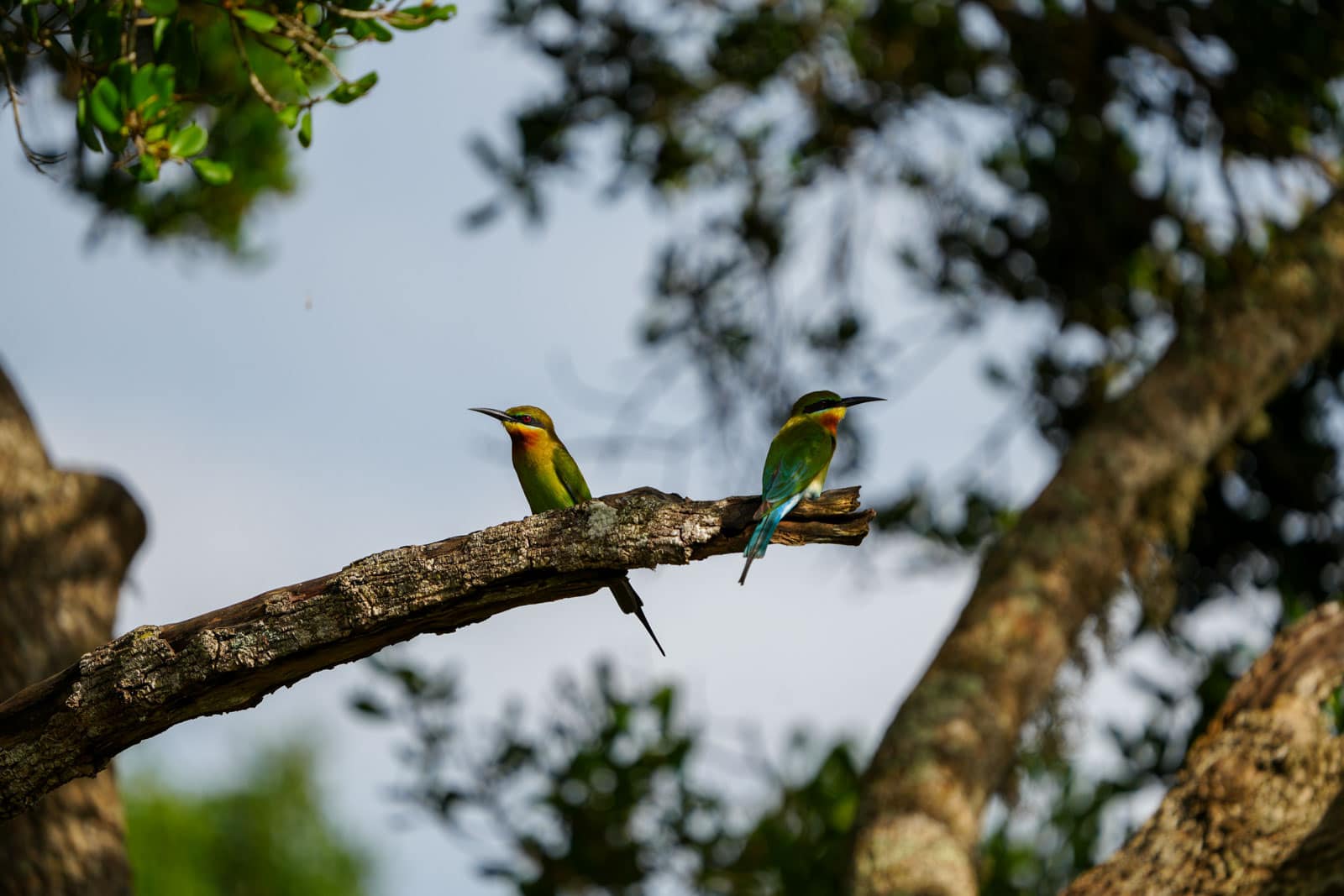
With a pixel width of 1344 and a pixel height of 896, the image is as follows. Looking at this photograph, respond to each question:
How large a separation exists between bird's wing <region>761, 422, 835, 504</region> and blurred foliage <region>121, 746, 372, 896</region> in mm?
19139

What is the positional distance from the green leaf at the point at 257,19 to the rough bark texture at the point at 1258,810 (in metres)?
3.17

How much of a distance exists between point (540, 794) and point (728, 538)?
366 centimetres

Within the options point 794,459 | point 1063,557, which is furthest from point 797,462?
point 1063,557

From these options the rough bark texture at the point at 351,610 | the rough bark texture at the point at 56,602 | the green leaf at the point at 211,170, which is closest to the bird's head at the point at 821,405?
the rough bark texture at the point at 351,610

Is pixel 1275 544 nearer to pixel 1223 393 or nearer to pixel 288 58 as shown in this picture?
pixel 1223 393

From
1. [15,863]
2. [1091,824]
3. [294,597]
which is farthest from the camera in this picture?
[1091,824]

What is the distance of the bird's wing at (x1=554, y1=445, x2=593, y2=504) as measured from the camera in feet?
14.6

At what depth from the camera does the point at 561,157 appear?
21.6 feet

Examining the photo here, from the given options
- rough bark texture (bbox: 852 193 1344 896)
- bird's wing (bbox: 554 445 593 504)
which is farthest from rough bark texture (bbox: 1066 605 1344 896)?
bird's wing (bbox: 554 445 593 504)

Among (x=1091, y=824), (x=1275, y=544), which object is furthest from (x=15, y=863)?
(x=1275, y=544)

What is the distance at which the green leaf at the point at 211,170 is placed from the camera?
323 centimetres

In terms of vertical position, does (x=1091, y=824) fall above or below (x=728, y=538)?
below

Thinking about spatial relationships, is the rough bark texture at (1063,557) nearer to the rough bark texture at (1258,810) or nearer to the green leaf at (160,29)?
the rough bark texture at (1258,810)

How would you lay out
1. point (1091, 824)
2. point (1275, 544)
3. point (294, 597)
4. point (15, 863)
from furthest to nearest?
point (1275, 544) < point (1091, 824) < point (15, 863) < point (294, 597)
